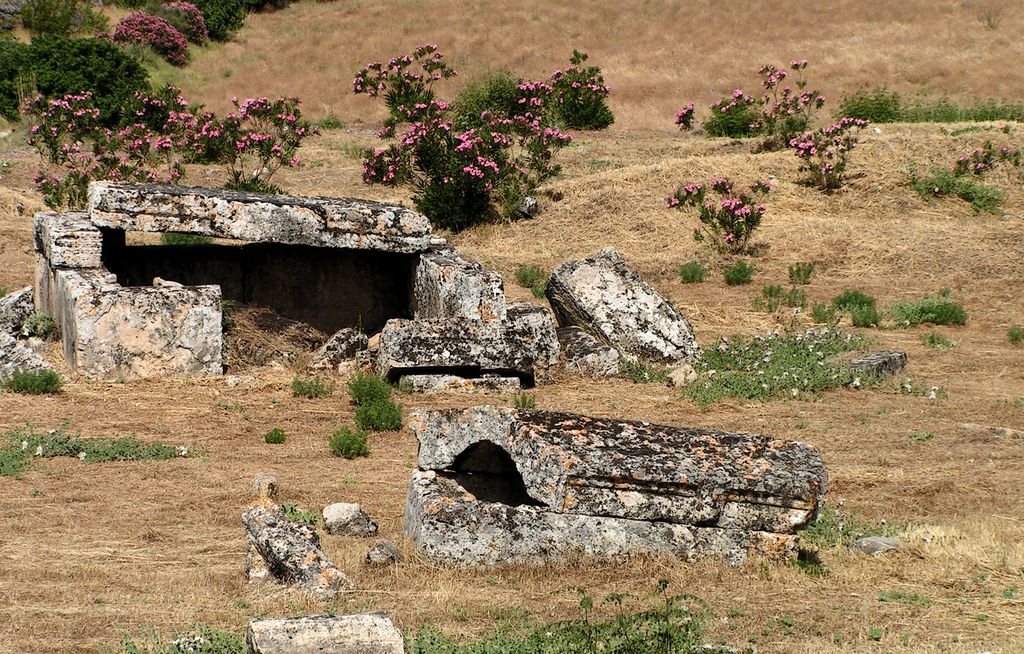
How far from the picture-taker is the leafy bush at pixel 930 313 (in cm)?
1498

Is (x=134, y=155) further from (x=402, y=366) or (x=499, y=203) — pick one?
(x=402, y=366)

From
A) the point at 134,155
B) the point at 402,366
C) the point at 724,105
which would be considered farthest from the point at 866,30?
the point at 402,366

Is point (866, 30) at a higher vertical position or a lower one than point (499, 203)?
higher

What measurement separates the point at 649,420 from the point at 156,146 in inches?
499

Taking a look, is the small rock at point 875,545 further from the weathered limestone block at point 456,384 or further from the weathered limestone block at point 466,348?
the weathered limestone block at point 466,348

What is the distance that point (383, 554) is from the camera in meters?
6.96

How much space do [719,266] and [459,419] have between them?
36.0 feet

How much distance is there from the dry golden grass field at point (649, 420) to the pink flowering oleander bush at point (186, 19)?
13.6 meters

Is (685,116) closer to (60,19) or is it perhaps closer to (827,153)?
(827,153)

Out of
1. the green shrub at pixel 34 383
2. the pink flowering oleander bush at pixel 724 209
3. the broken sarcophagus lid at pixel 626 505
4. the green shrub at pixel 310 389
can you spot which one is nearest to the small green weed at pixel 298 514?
the broken sarcophagus lid at pixel 626 505

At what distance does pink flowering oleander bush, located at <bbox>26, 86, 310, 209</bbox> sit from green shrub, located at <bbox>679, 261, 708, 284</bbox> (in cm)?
666

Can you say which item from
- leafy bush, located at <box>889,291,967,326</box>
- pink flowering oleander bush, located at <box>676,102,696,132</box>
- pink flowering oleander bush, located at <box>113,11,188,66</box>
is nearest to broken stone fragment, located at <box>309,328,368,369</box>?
leafy bush, located at <box>889,291,967,326</box>

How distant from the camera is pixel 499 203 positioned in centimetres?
2066

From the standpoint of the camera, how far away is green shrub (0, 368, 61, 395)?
11617 mm
